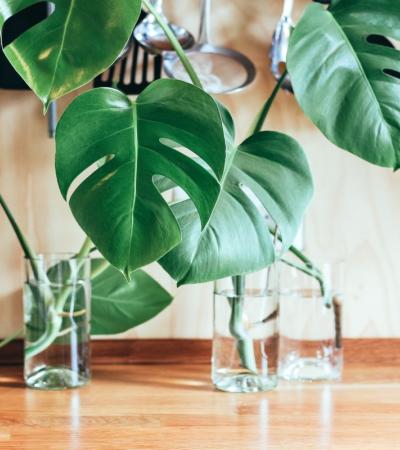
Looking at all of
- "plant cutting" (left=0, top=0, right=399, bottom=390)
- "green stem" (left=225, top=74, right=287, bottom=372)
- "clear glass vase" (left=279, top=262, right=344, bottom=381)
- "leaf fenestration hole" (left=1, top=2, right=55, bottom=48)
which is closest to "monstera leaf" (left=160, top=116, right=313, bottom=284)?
"plant cutting" (left=0, top=0, right=399, bottom=390)

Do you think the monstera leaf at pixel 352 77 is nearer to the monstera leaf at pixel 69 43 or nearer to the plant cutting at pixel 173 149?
the plant cutting at pixel 173 149

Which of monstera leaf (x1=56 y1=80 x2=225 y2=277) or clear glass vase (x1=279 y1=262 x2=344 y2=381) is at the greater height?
monstera leaf (x1=56 y1=80 x2=225 y2=277)

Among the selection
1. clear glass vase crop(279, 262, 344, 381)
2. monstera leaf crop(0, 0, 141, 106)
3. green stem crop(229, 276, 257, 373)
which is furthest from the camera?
clear glass vase crop(279, 262, 344, 381)

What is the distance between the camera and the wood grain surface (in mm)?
1353

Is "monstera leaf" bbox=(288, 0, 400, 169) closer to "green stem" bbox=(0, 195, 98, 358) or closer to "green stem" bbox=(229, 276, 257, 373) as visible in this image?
"green stem" bbox=(229, 276, 257, 373)

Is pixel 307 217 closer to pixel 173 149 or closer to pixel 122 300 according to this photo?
pixel 122 300

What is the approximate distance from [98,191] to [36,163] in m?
0.48

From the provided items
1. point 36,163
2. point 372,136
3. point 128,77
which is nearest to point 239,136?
point 128,77

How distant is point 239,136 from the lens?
1.36 metres

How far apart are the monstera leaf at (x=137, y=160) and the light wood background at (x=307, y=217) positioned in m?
0.43

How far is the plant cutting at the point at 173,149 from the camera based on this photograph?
0.85m

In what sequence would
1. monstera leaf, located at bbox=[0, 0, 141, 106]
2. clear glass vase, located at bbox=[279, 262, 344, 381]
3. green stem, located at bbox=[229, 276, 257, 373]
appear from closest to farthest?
monstera leaf, located at bbox=[0, 0, 141, 106]
green stem, located at bbox=[229, 276, 257, 373]
clear glass vase, located at bbox=[279, 262, 344, 381]

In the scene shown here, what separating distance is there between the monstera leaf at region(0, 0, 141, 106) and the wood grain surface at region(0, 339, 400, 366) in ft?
2.04

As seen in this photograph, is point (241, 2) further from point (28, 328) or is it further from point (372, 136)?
point (28, 328)
